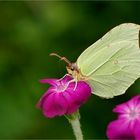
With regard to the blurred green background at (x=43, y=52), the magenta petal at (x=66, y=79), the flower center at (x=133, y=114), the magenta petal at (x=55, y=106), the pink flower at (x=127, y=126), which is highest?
the magenta petal at (x=55, y=106)

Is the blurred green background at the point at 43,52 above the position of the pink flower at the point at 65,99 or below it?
below

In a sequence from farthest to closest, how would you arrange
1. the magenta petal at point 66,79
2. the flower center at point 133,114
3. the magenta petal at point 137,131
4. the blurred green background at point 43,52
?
1. the blurred green background at point 43,52
2. the magenta petal at point 66,79
3. the flower center at point 133,114
4. the magenta petal at point 137,131

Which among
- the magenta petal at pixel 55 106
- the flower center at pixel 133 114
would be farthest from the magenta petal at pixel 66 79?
the flower center at pixel 133 114

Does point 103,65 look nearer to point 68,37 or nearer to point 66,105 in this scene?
point 66,105

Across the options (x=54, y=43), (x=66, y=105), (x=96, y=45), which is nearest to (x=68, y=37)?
(x=54, y=43)

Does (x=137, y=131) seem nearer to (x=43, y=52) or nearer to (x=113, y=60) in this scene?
(x=113, y=60)

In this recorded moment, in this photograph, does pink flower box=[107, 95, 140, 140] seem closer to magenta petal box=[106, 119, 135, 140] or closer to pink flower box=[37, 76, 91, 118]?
magenta petal box=[106, 119, 135, 140]

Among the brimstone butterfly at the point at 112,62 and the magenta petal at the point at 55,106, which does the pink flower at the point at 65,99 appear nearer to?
the magenta petal at the point at 55,106

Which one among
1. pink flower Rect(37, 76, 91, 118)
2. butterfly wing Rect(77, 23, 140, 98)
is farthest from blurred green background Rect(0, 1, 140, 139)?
pink flower Rect(37, 76, 91, 118)
